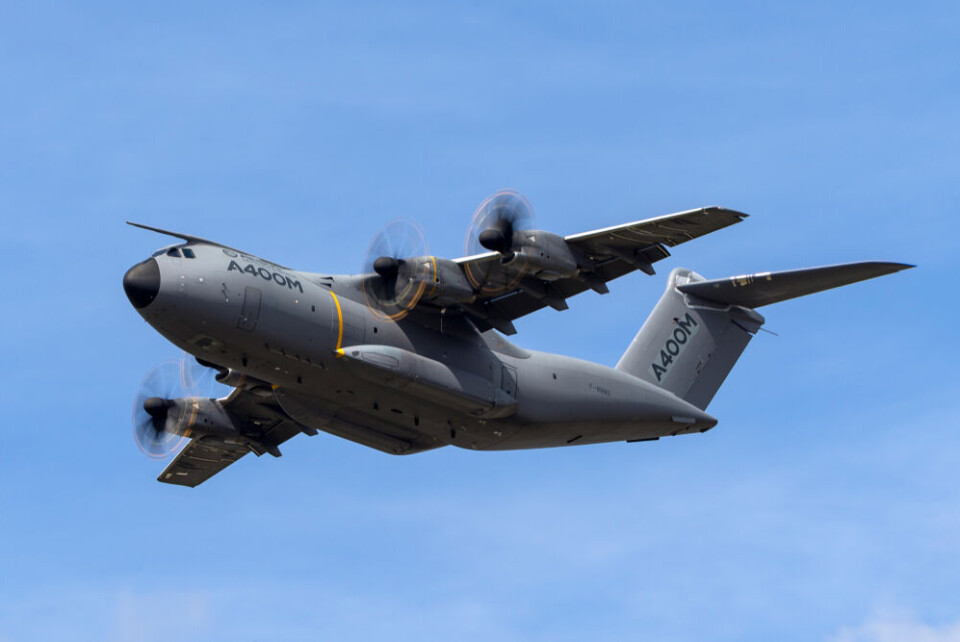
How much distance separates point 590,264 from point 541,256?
116cm

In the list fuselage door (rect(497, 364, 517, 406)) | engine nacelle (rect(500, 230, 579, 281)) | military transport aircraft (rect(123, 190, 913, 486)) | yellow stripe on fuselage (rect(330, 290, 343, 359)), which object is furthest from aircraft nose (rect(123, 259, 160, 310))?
fuselage door (rect(497, 364, 517, 406))

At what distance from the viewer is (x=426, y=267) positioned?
2247 cm

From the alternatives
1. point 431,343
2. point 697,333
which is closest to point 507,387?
point 431,343

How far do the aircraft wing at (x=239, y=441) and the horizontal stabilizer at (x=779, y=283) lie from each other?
6962mm

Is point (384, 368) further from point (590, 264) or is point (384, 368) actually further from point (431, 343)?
point (590, 264)

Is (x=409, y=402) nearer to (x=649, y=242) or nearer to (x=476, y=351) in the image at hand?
(x=476, y=351)

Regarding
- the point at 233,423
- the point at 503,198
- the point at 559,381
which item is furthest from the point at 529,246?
the point at 233,423

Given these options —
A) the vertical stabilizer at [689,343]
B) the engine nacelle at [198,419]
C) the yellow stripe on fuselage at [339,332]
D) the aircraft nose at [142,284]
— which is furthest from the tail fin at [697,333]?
the aircraft nose at [142,284]

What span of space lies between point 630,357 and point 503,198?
501 cm

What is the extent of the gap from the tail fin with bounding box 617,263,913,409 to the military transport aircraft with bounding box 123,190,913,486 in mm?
49

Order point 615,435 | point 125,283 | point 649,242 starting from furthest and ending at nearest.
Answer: point 615,435 < point 649,242 < point 125,283

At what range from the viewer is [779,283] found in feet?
81.6

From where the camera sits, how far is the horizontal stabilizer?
2294 centimetres

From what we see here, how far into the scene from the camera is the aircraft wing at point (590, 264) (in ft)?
73.0
